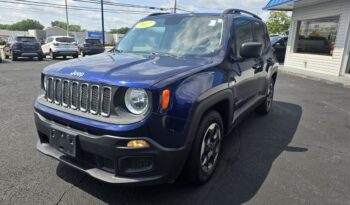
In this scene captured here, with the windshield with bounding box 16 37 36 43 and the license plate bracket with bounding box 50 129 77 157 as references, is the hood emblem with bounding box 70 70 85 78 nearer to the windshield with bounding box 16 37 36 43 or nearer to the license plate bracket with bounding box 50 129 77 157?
the license plate bracket with bounding box 50 129 77 157

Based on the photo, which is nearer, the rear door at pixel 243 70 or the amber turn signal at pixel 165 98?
the amber turn signal at pixel 165 98

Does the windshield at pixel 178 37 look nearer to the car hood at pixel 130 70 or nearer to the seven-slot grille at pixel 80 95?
the car hood at pixel 130 70

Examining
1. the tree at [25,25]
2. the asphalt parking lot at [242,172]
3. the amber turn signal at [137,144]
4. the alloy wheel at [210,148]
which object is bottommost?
the asphalt parking lot at [242,172]

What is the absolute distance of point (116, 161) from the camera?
2.18 metres

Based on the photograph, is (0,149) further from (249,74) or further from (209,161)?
(249,74)

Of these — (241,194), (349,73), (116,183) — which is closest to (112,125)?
(116,183)

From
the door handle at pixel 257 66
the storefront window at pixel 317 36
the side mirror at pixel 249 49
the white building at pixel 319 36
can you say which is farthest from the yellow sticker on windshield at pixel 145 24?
the storefront window at pixel 317 36

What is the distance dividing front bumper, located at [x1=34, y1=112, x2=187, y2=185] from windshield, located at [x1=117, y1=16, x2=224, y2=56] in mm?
1434

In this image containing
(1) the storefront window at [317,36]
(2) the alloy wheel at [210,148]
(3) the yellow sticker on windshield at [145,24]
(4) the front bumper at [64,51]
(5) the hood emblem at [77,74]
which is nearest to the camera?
(5) the hood emblem at [77,74]

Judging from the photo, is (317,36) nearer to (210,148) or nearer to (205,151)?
(210,148)

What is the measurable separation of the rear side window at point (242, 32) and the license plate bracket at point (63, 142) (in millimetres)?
2163

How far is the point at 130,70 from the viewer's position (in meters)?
2.41

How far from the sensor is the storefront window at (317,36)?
12.3m

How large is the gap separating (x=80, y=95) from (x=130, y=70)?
1.65 feet
